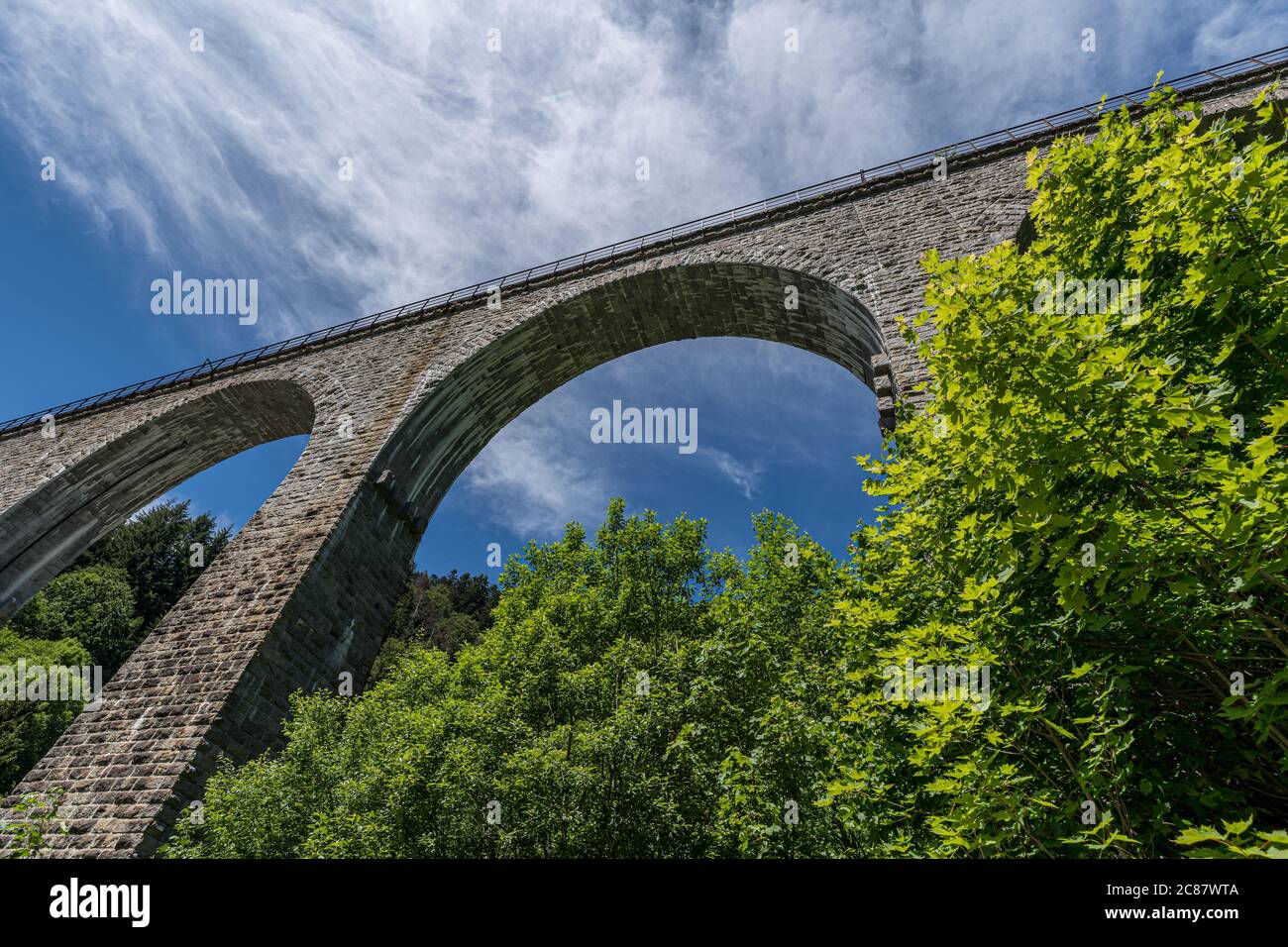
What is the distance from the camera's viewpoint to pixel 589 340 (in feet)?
53.4

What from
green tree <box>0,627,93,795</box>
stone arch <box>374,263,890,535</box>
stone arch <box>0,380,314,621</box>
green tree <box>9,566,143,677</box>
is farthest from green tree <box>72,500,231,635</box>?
stone arch <box>374,263,890,535</box>

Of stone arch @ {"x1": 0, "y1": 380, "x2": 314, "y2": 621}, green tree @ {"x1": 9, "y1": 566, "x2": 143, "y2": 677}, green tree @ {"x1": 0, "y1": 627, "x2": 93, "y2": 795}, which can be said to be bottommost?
green tree @ {"x1": 0, "y1": 627, "x2": 93, "y2": 795}

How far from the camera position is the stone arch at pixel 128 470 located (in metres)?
18.5

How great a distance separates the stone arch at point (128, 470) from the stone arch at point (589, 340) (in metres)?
4.61

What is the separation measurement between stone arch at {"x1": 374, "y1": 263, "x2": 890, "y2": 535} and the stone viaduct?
50 millimetres

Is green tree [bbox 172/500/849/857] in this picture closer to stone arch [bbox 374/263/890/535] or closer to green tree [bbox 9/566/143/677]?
stone arch [bbox 374/263/890/535]

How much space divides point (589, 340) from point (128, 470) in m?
14.4

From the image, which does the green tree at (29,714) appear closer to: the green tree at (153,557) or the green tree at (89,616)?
the green tree at (89,616)

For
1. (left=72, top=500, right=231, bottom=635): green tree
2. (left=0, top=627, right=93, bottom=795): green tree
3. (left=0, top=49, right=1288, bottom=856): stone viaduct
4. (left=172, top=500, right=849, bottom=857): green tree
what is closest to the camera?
(left=172, top=500, right=849, bottom=857): green tree

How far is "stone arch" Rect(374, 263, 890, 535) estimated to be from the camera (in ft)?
45.0

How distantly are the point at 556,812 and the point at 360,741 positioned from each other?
400cm

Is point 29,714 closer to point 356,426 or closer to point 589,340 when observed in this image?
point 356,426

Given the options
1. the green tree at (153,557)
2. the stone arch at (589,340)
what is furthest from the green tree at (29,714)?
the stone arch at (589,340)

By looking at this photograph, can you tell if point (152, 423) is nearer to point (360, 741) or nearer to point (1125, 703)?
point (360, 741)
